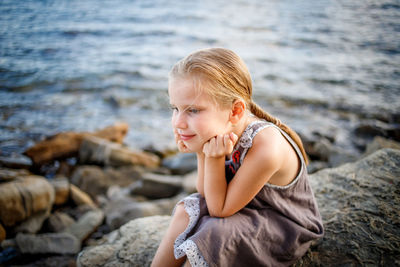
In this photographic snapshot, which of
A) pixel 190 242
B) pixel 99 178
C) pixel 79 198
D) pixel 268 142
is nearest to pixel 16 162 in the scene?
pixel 99 178

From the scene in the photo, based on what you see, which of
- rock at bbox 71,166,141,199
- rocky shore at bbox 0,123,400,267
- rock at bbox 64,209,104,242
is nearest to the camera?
rocky shore at bbox 0,123,400,267

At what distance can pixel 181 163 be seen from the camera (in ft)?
16.2

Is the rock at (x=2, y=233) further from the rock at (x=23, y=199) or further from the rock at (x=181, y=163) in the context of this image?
the rock at (x=181, y=163)

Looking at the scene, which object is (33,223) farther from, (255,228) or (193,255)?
(255,228)

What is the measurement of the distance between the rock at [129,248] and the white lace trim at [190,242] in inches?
20.2

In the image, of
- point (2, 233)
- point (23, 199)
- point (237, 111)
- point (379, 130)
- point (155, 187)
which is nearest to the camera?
point (237, 111)

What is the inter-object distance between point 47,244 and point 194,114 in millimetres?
2469

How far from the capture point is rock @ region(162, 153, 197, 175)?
190 inches

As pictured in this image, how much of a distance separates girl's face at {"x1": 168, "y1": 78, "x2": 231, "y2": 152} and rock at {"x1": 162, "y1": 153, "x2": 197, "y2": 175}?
333 cm

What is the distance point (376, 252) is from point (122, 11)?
22.8 m

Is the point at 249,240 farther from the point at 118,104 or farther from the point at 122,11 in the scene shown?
the point at 122,11

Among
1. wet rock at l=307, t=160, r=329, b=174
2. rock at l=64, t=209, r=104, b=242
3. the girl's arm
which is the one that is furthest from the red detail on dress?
wet rock at l=307, t=160, r=329, b=174

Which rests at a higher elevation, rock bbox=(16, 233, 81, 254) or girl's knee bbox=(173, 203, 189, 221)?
girl's knee bbox=(173, 203, 189, 221)

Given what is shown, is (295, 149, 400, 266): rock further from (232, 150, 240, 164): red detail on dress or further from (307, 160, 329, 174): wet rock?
(307, 160, 329, 174): wet rock
